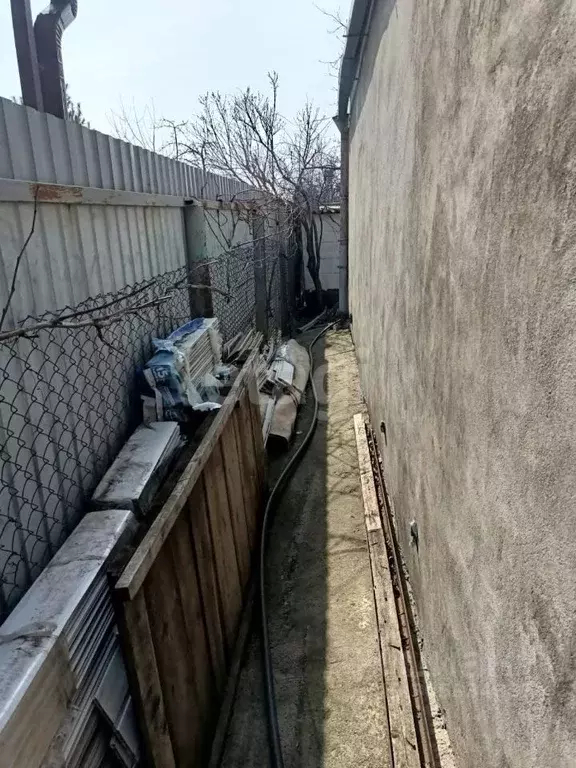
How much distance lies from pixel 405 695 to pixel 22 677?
5.41 ft

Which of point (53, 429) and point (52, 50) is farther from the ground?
point (52, 50)

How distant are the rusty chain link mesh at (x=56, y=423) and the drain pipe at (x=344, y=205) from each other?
23.2 feet

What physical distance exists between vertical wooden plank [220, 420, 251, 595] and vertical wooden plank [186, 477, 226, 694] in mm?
465

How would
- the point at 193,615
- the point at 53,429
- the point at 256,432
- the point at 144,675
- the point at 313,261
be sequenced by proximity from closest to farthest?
the point at 144,675 → the point at 53,429 → the point at 193,615 → the point at 256,432 → the point at 313,261

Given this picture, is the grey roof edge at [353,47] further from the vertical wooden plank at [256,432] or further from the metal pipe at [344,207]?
the vertical wooden plank at [256,432]

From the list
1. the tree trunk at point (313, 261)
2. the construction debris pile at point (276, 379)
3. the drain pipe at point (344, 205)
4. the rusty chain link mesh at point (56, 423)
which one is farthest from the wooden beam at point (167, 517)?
the tree trunk at point (313, 261)

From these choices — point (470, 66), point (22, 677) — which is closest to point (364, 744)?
point (22, 677)

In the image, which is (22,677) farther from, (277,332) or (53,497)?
(277,332)

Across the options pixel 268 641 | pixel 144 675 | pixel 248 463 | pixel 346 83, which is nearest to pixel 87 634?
pixel 144 675

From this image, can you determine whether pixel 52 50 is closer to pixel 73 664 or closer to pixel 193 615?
pixel 73 664

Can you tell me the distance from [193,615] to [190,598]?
86 millimetres

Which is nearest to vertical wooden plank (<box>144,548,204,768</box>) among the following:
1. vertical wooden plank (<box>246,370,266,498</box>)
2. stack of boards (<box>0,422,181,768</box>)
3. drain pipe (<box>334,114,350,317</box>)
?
stack of boards (<box>0,422,181,768</box>)

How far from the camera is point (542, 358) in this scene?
0.96 metres

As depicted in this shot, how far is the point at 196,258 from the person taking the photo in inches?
150
